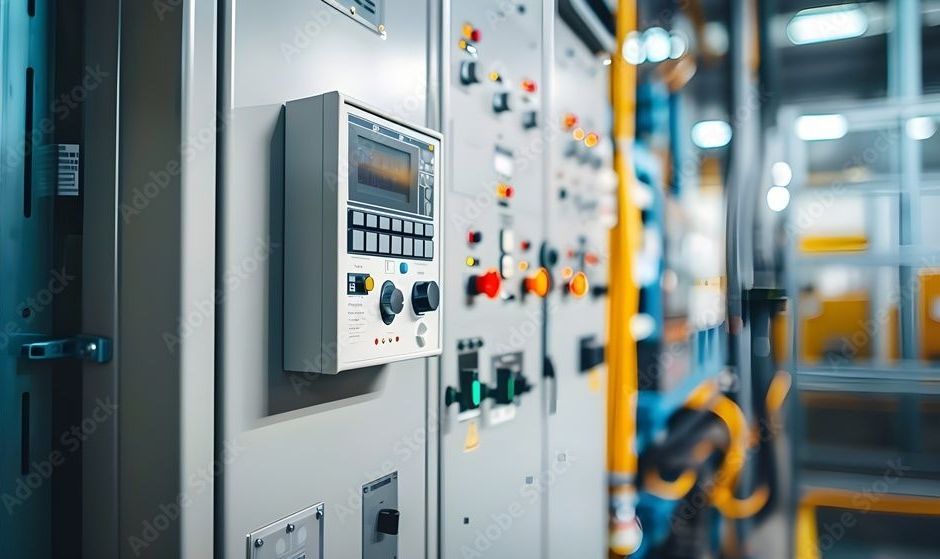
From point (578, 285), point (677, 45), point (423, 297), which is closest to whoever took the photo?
point (423, 297)

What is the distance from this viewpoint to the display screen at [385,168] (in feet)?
3.23

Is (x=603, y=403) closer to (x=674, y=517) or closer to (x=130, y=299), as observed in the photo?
(x=674, y=517)

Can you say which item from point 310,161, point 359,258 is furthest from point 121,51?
point 359,258

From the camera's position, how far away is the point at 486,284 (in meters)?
1.44

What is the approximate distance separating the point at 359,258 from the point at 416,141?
0.28 metres

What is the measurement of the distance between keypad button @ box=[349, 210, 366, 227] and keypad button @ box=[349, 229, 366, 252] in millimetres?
11

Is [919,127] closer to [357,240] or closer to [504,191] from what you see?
[504,191]

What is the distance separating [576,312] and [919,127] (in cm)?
268

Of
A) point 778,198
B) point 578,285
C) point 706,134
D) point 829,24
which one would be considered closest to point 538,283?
point 578,285

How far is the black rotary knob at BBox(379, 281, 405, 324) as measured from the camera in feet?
3.30

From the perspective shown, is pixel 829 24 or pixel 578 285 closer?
pixel 578 285

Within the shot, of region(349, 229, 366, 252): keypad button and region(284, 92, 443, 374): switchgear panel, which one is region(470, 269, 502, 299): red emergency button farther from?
region(349, 229, 366, 252): keypad button

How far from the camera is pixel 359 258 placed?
960 millimetres

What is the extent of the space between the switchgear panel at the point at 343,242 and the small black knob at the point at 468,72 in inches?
17.1
